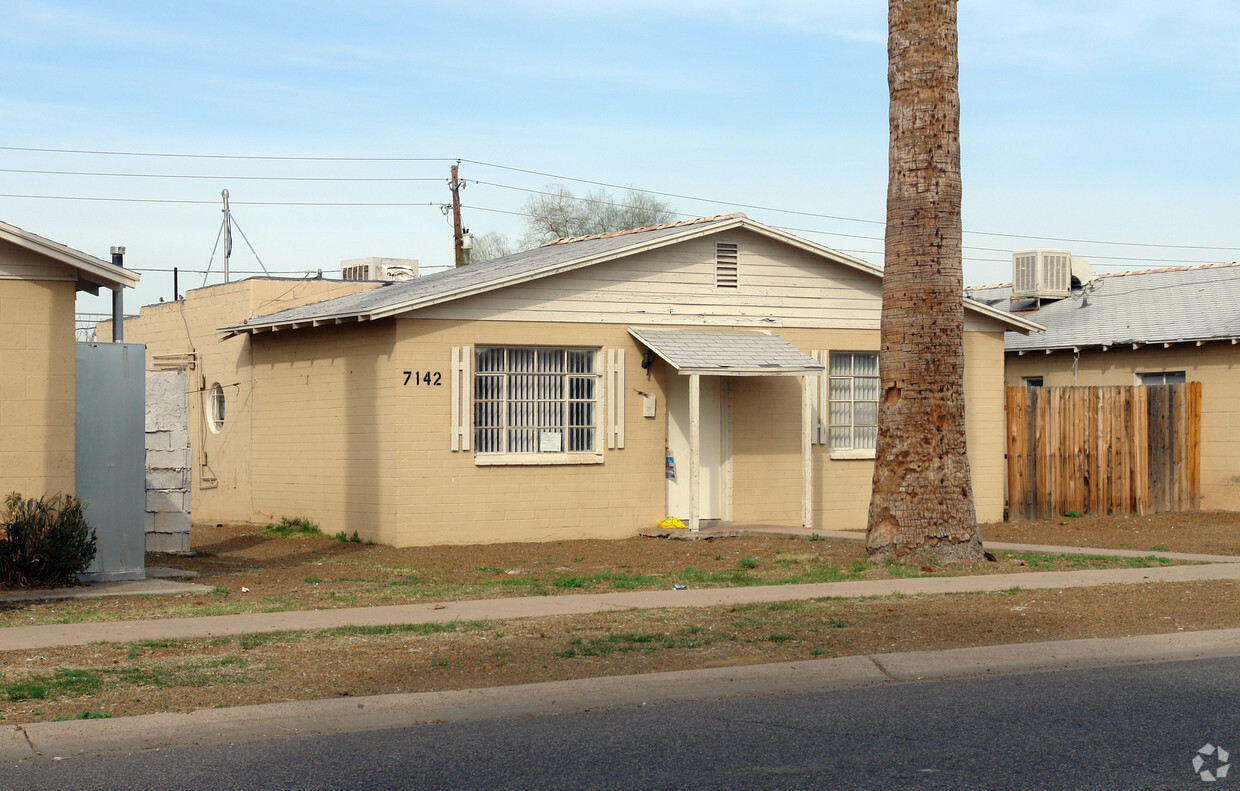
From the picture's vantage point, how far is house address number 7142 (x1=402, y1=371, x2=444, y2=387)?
1684cm

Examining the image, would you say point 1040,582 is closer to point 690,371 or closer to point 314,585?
point 690,371

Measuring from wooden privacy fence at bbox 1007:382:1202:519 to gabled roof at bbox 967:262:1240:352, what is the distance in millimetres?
1735

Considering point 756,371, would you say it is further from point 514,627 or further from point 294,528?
point 514,627

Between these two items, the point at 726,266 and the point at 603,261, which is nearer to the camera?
the point at 603,261

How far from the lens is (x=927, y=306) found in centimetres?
1387

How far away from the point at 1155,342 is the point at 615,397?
34.5 ft

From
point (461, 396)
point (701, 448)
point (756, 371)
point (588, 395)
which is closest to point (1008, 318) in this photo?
point (756, 371)

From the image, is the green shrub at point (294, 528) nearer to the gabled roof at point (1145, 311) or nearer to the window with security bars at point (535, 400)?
the window with security bars at point (535, 400)

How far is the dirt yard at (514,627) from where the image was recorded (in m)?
8.05

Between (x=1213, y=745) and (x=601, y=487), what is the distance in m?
11.7

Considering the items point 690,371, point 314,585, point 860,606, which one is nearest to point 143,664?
point 314,585

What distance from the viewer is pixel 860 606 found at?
11.2m

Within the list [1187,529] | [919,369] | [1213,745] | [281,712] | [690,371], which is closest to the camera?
[1213,745]

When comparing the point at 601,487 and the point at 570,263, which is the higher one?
the point at 570,263
